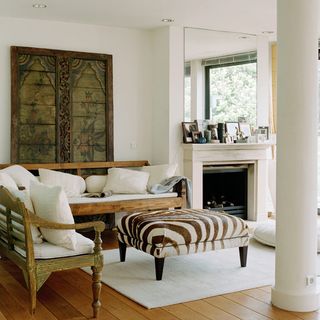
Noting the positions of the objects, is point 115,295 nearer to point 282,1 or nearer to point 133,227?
point 133,227

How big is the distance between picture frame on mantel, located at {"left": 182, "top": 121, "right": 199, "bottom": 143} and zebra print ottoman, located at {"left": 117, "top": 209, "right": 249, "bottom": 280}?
2119mm

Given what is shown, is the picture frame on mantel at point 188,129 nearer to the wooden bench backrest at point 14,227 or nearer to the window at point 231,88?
the window at point 231,88

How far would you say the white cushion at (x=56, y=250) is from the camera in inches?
146

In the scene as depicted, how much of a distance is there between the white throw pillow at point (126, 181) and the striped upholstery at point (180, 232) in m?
1.45

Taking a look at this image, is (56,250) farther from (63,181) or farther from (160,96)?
(160,96)

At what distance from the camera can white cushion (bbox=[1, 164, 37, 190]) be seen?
590 cm

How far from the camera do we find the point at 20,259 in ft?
12.4

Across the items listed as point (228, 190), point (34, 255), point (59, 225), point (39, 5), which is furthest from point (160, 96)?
point (34, 255)

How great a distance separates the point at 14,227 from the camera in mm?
3971

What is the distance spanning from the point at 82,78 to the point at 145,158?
1441mm

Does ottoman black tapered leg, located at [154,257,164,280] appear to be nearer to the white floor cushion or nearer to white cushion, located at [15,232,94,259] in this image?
white cushion, located at [15,232,94,259]

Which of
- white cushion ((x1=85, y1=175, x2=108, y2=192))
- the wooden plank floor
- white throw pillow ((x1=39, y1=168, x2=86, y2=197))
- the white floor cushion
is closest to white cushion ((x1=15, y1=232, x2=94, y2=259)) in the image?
the wooden plank floor

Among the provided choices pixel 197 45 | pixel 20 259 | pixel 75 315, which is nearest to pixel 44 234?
pixel 20 259

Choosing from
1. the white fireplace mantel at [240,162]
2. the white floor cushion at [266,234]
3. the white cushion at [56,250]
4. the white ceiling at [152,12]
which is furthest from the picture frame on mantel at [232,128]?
the white cushion at [56,250]
